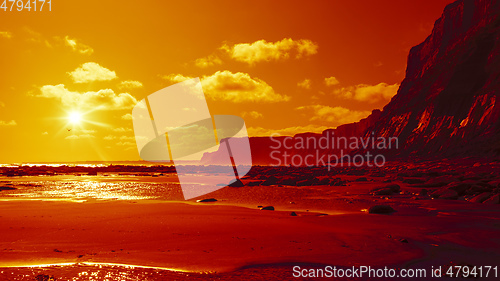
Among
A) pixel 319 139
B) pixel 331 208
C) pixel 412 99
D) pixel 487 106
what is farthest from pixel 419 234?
pixel 319 139

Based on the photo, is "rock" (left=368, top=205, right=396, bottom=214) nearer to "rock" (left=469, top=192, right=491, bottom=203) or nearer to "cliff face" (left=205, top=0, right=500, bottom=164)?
"rock" (left=469, top=192, right=491, bottom=203)

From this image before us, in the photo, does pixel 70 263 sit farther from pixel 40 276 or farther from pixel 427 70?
pixel 427 70

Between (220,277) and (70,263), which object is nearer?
(220,277)

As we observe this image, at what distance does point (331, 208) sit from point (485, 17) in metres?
73.0

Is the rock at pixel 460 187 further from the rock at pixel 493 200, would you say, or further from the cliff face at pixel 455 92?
the cliff face at pixel 455 92

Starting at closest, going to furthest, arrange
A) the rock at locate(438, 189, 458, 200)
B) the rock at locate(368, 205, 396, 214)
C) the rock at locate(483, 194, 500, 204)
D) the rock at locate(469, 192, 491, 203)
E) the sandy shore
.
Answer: the sandy shore, the rock at locate(368, 205, 396, 214), the rock at locate(483, 194, 500, 204), the rock at locate(469, 192, 491, 203), the rock at locate(438, 189, 458, 200)

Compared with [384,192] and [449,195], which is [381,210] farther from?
[384,192]

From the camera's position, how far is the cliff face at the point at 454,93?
1945 inches

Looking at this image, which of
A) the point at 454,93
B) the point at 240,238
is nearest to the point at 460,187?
the point at 240,238

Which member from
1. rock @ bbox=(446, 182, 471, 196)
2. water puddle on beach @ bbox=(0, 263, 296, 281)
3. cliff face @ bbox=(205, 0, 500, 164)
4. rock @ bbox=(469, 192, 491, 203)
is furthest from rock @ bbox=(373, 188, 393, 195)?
cliff face @ bbox=(205, 0, 500, 164)

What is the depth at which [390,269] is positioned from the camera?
5070mm

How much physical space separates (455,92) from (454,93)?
25 centimetres

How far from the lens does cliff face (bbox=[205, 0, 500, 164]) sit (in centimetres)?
4941

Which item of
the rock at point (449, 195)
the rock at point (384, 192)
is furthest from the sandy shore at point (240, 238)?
the rock at point (384, 192)
